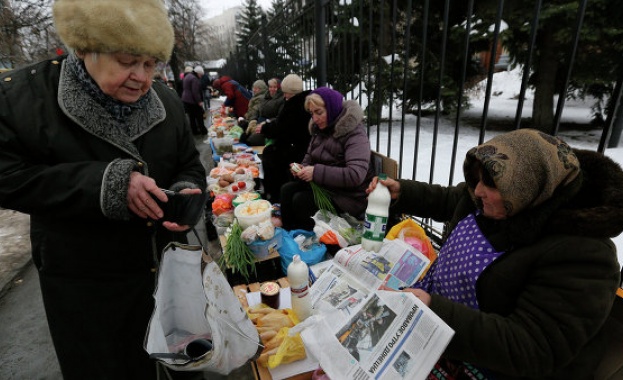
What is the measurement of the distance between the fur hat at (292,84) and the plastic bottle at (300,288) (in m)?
3.27

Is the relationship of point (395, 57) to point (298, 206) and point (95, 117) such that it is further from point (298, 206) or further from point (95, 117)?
point (95, 117)

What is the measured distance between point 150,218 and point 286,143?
8.45 feet

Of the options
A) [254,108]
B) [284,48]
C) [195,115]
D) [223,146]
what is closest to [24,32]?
[195,115]

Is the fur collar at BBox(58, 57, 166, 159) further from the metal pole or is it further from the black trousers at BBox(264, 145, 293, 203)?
the metal pole

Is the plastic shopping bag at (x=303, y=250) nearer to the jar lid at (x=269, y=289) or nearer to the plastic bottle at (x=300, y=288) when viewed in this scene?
the jar lid at (x=269, y=289)

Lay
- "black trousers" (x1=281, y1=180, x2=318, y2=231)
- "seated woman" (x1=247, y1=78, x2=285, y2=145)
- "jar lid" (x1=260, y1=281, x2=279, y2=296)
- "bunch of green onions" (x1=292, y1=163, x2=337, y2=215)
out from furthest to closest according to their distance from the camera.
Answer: "seated woman" (x1=247, y1=78, x2=285, y2=145), "black trousers" (x1=281, y1=180, x2=318, y2=231), "bunch of green onions" (x1=292, y1=163, x2=337, y2=215), "jar lid" (x1=260, y1=281, x2=279, y2=296)

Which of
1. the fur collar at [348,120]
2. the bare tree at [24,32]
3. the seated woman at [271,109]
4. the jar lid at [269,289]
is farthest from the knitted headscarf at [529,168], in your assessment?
the bare tree at [24,32]

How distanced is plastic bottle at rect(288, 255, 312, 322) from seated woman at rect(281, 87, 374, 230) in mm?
1257

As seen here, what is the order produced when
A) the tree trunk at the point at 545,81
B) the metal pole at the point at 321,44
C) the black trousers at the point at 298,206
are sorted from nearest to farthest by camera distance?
the black trousers at the point at 298,206 → the metal pole at the point at 321,44 → the tree trunk at the point at 545,81

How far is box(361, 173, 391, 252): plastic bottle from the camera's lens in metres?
1.75

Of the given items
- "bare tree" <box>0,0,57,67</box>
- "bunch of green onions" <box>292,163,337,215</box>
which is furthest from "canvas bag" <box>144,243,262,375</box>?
"bare tree" <box>0,0,57,67</box>

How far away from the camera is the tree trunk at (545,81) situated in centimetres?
520

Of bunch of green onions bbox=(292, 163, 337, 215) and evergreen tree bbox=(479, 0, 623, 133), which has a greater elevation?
evergreen tree bbox=(479, 0, 623, 133)

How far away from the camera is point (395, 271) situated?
166cm
